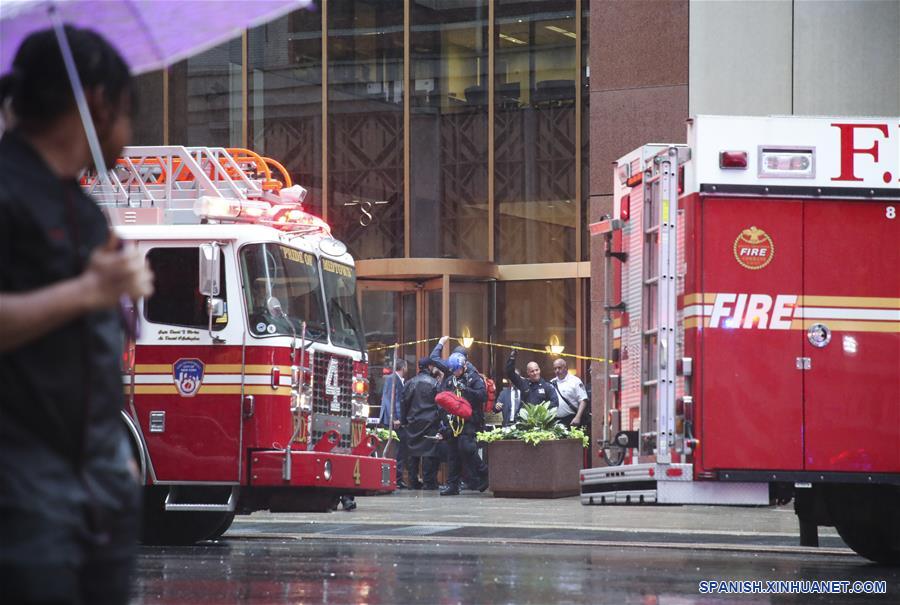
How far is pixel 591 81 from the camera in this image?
20.8 metres

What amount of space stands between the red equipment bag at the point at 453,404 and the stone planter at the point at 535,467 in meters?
0.81

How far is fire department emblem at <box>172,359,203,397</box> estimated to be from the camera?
12641 mm

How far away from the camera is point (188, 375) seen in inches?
499

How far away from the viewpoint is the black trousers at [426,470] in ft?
70.9

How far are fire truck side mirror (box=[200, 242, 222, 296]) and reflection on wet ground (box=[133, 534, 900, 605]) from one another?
7.19 ft

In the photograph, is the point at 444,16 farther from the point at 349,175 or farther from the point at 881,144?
the point at 881,144

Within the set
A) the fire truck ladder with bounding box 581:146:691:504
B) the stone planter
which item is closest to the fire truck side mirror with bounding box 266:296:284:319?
the fire truck ladder with bounding box 581:146:691:504

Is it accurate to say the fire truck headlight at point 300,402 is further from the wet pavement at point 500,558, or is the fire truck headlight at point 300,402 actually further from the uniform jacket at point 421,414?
the uniform jacket at point 421,414

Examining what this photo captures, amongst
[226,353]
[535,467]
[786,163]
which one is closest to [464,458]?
[535,467]

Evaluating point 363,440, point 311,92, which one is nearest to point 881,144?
point 363,440

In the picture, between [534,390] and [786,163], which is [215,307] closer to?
[786,163]

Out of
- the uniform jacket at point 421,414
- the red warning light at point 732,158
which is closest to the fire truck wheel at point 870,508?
the red warning light at point 732,158

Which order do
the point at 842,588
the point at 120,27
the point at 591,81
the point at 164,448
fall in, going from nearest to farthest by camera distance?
1. the point at 120,27
2. the point at 842,588
3. the point at 164,448
4. the point at 591,81

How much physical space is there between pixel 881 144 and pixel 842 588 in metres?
3.13
